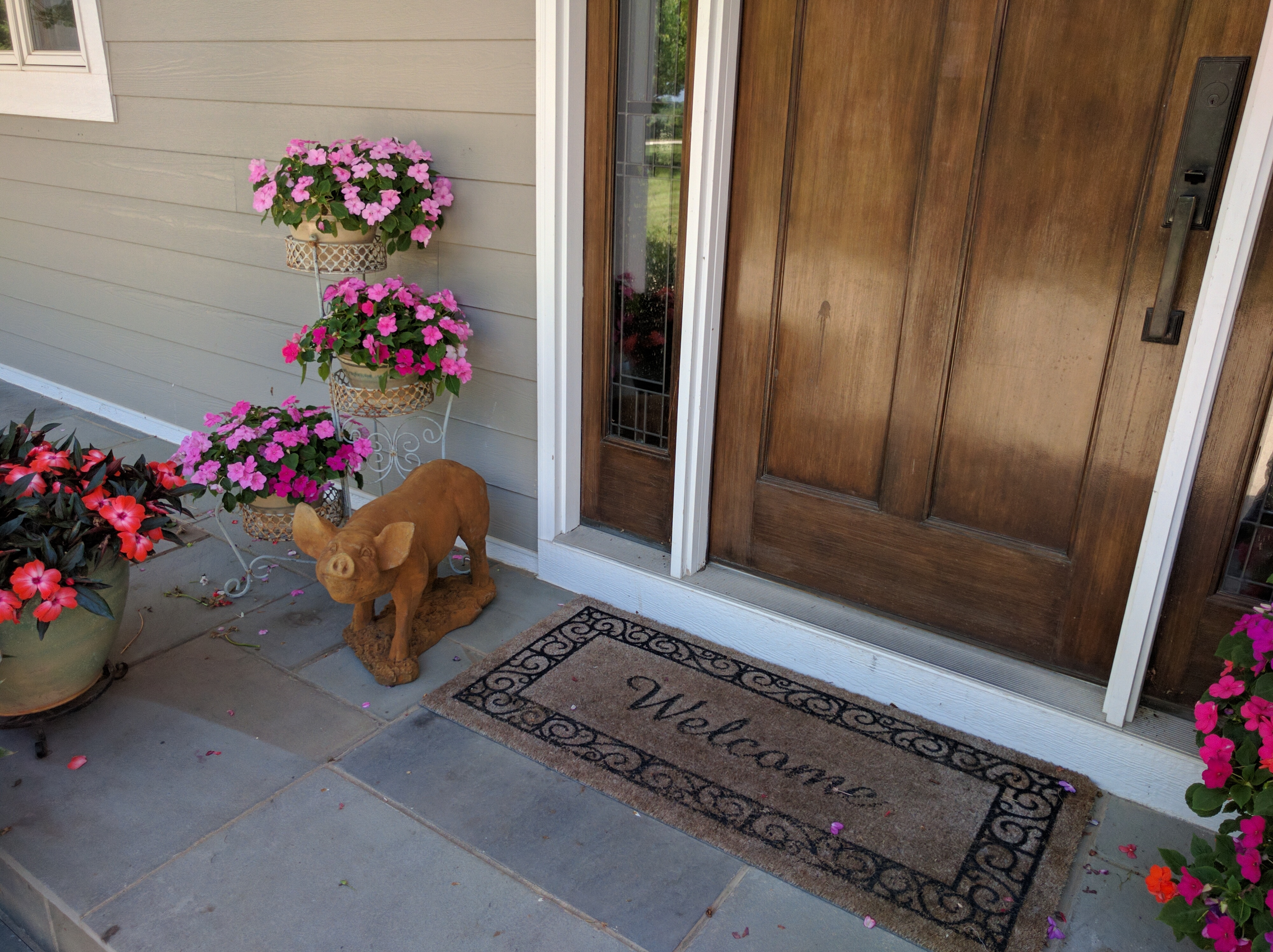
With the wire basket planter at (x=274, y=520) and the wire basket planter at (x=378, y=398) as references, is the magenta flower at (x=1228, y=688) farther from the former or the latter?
the wire basket planter at (x=274, y=520)

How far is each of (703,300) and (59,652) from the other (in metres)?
1.71

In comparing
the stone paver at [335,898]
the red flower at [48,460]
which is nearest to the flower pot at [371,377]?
the red flower at [48,460]

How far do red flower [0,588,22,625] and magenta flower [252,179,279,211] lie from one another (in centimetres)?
122

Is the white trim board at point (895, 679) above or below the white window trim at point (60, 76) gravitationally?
below

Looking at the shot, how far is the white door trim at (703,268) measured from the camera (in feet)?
7.23

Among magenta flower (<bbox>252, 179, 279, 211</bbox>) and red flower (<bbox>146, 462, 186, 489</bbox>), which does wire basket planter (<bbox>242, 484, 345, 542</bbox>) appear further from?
magenta flower (<bbox>252, 179, 279, 211</bbox>)

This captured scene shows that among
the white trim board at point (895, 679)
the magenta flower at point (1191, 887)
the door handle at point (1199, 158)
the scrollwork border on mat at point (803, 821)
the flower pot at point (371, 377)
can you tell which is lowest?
the scrollwork border on mat at point (803, 821)

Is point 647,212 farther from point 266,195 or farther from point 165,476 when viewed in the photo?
point 165,476

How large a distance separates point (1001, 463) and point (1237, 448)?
1.54 ft

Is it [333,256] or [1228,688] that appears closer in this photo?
[1228,688]

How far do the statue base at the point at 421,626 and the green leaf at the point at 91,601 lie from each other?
2.12 feet

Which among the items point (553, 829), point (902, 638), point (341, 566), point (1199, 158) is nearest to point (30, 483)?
point (341, 566)

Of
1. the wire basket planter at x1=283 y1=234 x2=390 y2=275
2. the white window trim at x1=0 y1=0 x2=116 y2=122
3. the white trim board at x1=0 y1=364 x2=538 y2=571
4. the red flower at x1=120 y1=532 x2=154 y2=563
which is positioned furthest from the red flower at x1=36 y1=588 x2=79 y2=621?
the white window trim at x1=0 y1=0 x2=116 y2=122

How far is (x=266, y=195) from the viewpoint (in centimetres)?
253
